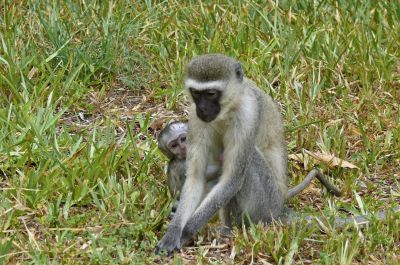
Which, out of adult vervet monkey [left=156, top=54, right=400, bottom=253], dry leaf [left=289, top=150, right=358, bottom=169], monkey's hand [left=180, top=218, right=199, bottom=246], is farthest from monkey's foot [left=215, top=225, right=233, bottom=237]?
dry leaf [left=289, top=150, right=358, bottom=169]

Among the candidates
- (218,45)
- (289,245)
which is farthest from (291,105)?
(289,245)

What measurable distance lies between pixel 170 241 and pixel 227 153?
704 millimetres

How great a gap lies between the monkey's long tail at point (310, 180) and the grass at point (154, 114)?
101 mm

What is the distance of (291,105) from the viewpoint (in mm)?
7965

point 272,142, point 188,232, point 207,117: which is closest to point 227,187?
point 188,232

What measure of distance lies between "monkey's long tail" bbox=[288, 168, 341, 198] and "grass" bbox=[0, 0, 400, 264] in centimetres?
10

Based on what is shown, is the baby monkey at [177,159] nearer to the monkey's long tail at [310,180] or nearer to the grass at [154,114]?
the grass at [154,114]

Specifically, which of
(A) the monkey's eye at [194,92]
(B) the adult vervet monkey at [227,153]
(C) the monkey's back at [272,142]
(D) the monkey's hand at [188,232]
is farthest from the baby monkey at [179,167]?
(A) the monkey's eye at [194,92]

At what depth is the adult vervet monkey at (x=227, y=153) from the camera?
6121 millimetres

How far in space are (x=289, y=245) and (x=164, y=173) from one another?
144 cm

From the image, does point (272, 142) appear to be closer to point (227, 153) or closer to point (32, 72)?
point (227, 153)

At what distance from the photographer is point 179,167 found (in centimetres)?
674

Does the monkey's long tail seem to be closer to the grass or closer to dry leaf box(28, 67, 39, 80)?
the grass

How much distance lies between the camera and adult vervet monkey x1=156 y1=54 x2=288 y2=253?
612 cm
